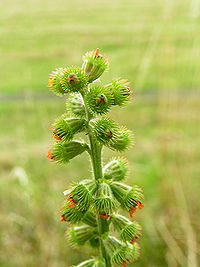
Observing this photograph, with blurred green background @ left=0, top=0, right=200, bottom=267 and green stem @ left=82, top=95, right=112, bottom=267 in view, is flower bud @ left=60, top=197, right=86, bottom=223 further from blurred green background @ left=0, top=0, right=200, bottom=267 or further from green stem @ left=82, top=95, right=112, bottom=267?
blurred green background @ left=0, top=0, right=200, bottom=267

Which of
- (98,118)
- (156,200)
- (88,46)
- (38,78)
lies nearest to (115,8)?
(88,46)

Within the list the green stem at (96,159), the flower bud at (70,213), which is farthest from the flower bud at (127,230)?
the flower bud at (70,213)

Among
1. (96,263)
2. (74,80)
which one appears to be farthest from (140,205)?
(74,80)

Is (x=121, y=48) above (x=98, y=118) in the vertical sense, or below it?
above

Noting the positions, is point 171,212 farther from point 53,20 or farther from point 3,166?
point 53,20

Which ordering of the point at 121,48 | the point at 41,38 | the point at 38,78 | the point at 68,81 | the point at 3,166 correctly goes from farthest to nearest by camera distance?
1. the point at 41,38
2. the point at 121,48
3. the point at 38,78
4. the point at 3,166
5. the point at 68,81

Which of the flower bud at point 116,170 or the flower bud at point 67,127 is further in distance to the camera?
the flower bud at point 116,170

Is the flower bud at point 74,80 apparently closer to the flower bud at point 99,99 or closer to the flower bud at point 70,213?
the flower bud at point 99,99
